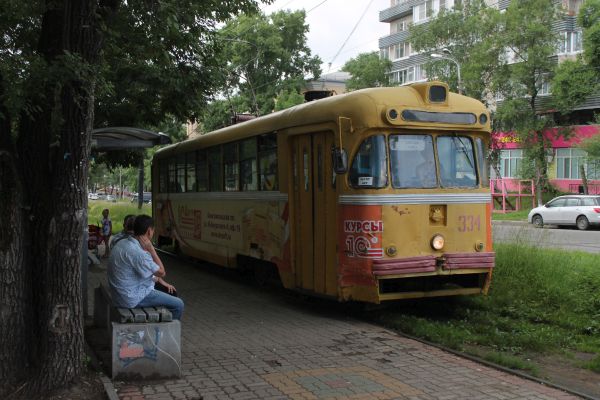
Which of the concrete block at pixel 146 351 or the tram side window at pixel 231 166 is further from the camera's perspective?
the tram side window at pixel 231 166

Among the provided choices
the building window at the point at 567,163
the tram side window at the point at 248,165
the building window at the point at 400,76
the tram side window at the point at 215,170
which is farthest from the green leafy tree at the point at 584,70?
the tram side window at the point at 248,165

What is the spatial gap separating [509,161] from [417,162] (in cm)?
4052

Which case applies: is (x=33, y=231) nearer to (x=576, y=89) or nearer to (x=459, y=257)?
(x=459, y=257)

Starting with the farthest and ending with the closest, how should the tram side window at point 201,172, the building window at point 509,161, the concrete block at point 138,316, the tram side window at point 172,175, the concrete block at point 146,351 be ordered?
the building window at point 509,161
the tram side window at point 172,175
the tram side window at point 201,172
the concrete block at point 138,316
the concrete block at point 146,351

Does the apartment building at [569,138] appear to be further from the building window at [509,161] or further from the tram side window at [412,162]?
the tram side window at [412,162]

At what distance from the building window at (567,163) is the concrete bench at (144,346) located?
4028cm

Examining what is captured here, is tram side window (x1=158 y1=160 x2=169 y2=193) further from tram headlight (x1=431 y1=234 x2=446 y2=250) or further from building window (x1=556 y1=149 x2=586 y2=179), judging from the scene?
building window (x1=556 y1=149 x2=586 y2=179)

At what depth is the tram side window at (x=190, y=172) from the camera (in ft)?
44.9

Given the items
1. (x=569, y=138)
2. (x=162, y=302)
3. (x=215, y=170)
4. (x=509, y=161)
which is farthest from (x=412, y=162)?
(x=509, y=161)

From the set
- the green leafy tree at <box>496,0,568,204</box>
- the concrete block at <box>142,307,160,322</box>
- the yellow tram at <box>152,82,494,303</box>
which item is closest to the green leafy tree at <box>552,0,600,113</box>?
the green leafy tree at <box>496,0,568,204</box>

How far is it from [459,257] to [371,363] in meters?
2.42

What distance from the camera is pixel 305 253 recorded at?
8.75m

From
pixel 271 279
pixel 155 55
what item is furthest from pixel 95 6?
pixel 271 279

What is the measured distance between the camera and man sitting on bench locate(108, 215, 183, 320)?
5992mm
